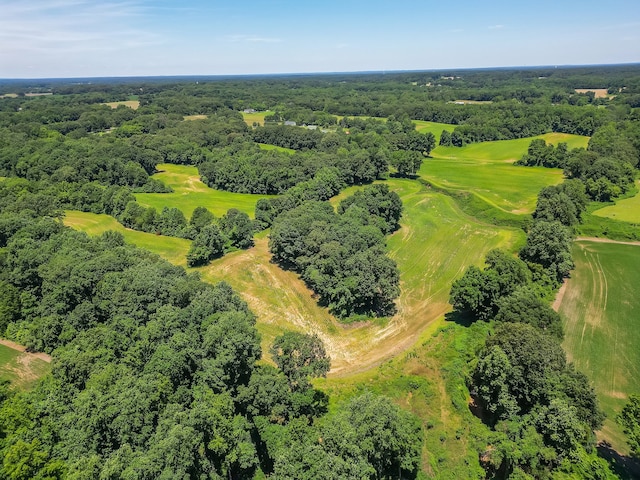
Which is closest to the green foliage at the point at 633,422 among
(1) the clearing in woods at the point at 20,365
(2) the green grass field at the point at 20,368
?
(1) the clearing in woods at the point at 20,365

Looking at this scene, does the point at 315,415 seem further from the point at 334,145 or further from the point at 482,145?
the point at 482,145

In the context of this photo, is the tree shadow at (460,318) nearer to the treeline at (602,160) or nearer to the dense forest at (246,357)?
the dense forest at (246,357)

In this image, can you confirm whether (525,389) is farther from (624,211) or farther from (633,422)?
(624,211)

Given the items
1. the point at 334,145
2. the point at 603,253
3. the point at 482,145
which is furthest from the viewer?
the point at 482,145

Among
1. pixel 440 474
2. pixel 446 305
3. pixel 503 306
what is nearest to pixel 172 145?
pixel 446 305

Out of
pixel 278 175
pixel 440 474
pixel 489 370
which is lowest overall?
pixel 440 474

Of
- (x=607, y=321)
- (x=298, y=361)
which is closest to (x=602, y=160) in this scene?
(x=607, y=321)
